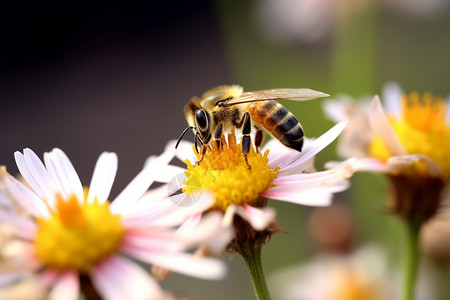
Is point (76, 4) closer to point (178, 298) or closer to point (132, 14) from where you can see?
point (132, 14)

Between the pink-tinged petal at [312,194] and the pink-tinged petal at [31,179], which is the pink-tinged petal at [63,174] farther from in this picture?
the pink-tinged petal at [312,194]

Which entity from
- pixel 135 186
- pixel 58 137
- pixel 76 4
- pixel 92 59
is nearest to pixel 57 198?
pixel 135 186

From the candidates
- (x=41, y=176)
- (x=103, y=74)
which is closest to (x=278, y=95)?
(x=41, y=176)

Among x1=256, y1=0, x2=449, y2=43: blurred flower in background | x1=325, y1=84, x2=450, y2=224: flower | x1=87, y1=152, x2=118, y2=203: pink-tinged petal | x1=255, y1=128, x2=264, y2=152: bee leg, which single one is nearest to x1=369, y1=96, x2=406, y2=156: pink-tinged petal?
x1=325, y1=84, x2=450, y2=224: flower

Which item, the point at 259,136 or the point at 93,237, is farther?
the point at 259,136

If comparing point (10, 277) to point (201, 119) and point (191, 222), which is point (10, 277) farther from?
point (201, 119)

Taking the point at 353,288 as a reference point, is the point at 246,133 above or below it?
above
